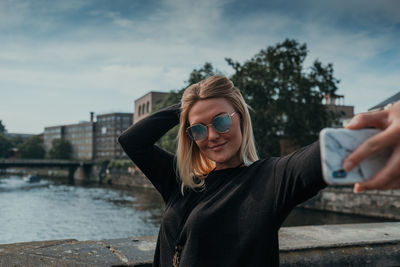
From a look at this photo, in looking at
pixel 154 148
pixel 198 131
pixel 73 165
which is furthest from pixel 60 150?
pixel 198 131

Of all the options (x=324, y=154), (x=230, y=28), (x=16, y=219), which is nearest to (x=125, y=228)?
(x=16, y=219)

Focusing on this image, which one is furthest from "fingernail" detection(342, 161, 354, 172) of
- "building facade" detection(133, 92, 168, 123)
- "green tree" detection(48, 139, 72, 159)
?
"green tree" detection(48, 139, 72, 159)

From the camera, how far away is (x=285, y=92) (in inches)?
958

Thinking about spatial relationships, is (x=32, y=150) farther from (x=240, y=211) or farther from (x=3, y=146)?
(x=240, y=211)

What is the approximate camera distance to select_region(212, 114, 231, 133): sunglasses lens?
5.28ft

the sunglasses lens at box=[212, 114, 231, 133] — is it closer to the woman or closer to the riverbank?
the woman

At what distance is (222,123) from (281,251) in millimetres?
1127

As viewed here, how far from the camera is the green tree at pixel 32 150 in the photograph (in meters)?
95.9

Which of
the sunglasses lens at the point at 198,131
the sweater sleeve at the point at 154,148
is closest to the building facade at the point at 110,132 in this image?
the sweater sleeve at the point at 154,148

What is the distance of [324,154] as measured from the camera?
79 cm

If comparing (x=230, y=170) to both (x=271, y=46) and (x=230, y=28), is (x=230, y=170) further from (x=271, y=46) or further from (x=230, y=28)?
(x=271, y=46)

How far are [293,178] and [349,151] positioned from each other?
16.7 inches

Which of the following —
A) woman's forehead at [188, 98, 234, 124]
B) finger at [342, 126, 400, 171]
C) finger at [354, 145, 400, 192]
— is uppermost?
woman's forehead at [188, 98, 234, 124]

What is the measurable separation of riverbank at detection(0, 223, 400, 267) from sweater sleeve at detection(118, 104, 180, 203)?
599 mm
